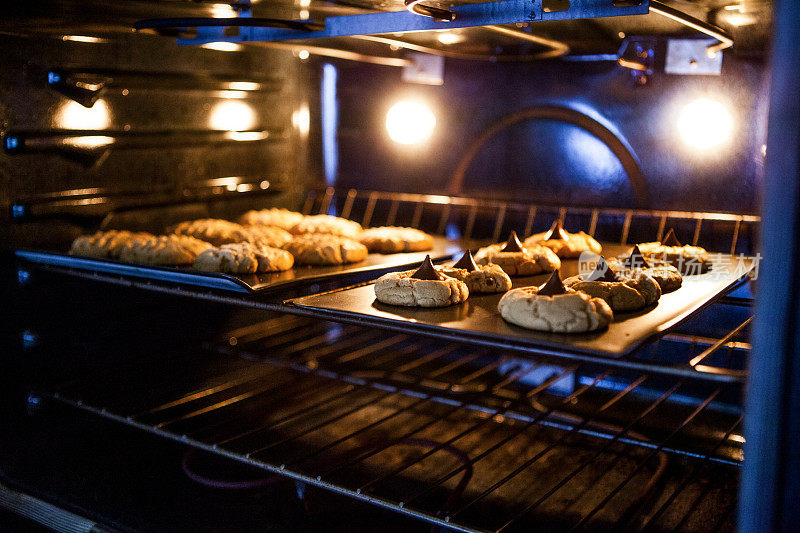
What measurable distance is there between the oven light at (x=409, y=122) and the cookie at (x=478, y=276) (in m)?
1.23

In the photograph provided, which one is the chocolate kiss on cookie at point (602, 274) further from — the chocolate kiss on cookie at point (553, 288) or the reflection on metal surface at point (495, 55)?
the reflection on metal surface at point (495, 55)

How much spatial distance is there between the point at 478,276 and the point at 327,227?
1.10 m

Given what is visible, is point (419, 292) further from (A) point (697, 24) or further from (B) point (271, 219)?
(B) point (271, 219)

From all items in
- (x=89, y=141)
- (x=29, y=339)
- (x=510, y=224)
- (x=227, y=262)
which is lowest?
(x=29, y=339)

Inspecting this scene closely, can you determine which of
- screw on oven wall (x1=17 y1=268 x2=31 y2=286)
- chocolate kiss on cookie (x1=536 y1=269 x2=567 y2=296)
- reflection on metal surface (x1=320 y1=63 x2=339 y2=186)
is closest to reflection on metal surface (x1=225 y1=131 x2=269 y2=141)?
reflection on metal surface (x1=320 y1=63 x2=339 y2=186)

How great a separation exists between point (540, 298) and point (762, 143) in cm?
129

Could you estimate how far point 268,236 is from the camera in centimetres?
287

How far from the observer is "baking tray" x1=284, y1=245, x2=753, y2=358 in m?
1.61

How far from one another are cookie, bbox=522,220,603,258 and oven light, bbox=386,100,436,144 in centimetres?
88

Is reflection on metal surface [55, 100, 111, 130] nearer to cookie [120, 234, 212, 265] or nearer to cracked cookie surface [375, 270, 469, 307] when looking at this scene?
cookie [120, 234, 212, 265]

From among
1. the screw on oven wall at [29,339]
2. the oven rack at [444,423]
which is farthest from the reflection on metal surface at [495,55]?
the screw on oven wall at [29,339]

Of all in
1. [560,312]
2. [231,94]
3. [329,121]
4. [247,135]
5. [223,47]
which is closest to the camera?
[560,312]

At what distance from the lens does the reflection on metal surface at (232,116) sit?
3.13m

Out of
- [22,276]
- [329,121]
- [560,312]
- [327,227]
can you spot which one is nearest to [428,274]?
[560,312]
